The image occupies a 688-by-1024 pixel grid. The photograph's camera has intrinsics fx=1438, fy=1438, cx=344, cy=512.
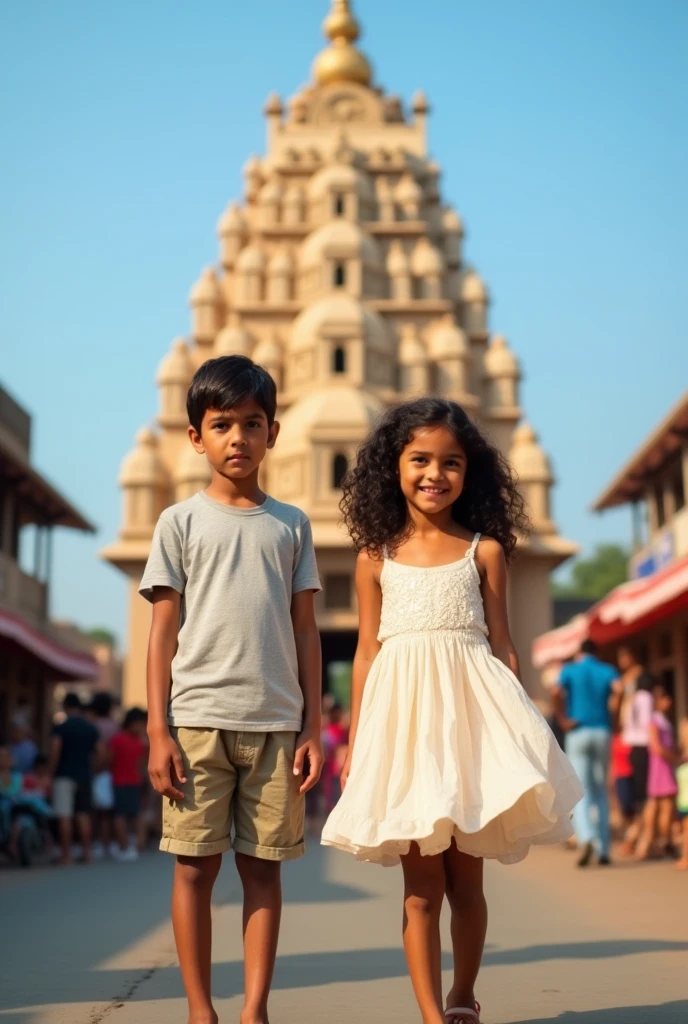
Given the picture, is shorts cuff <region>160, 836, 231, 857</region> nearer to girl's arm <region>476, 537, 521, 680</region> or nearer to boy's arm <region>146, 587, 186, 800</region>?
boy's arm <region>146, 587, 186, 800</region>

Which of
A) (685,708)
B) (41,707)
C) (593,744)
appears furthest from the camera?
(41,707)

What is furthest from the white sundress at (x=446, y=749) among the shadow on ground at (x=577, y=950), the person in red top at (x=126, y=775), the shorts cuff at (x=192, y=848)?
the person in red top at (x=126, y=775)

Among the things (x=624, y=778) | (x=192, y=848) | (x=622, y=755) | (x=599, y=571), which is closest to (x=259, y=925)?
(x=192, y=848)

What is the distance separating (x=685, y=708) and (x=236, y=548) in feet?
66.7

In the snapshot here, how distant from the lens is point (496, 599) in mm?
4520

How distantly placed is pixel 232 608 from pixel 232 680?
8.6 inches

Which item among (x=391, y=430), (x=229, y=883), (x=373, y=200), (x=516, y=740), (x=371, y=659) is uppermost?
(x=373, y=200)

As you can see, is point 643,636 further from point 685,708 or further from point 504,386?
point 504,386

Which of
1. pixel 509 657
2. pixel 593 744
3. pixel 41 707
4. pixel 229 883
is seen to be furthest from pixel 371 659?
pixel 41 707

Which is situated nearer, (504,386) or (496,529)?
(496,529)

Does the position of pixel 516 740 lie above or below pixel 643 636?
below

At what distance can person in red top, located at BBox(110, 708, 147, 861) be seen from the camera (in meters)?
14.6

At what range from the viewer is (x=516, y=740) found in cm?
416

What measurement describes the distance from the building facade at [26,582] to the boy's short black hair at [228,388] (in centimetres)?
1731
